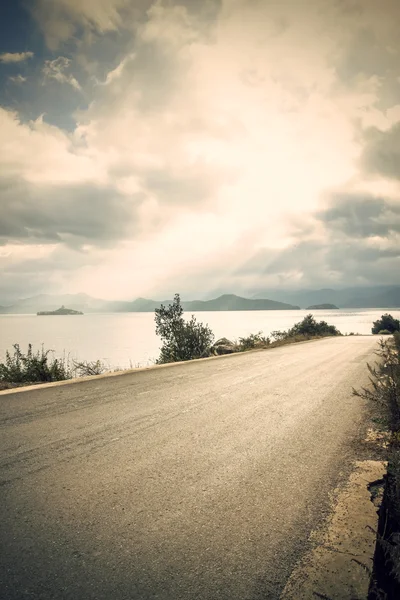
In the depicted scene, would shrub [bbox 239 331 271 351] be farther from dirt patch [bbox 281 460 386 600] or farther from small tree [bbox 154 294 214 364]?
dirt patch [bbox 281 460 386 600]

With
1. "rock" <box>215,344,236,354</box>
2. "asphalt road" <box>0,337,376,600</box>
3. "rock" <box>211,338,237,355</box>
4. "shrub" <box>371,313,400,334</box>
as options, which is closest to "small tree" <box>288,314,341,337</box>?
"shrub" <box>371,313,400,334</box>

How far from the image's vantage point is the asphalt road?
2.03m

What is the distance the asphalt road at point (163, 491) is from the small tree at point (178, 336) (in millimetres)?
12407

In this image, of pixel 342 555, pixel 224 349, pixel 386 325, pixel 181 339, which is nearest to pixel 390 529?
pixel 342 555

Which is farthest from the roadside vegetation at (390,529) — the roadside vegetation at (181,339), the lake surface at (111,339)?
the lake surface at (111,339)

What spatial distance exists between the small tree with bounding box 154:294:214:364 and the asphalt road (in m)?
12.4

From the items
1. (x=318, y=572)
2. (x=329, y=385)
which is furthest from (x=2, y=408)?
(x=329, y=385)

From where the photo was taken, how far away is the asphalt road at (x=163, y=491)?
2029 millimetres

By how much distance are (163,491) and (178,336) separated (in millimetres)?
16163

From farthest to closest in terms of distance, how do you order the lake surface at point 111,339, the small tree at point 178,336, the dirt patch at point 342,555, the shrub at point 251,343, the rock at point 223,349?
the lake surface at point 111,339
the shrub at point 251,343
the rock at point 223,349
the small tree at point 178,336
the dirt patch at point 342,555

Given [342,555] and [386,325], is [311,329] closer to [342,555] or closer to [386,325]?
[386,325]

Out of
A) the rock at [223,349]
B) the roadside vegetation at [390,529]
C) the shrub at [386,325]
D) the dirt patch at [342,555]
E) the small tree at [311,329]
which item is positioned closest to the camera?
the dirt patch at [342,555]

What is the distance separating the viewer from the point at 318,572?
2.09m

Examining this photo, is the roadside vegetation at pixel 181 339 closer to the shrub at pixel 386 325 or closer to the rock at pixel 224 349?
the rock at pixel 224 349
